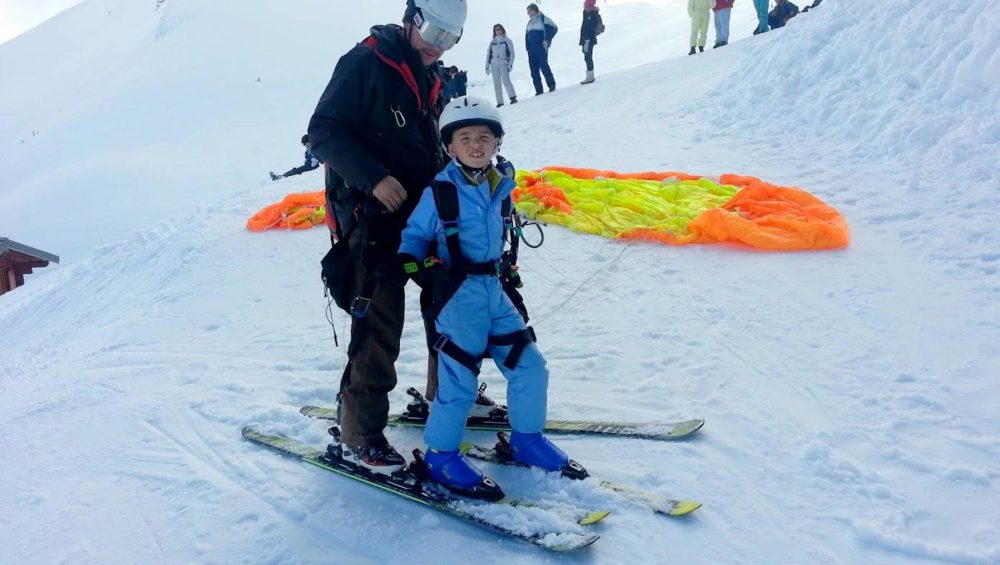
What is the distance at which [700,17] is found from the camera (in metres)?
15.0

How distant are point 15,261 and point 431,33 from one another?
17.3 meters

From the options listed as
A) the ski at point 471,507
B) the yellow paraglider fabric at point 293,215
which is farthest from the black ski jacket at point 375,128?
the yellow paraglider fabric at point 293,215

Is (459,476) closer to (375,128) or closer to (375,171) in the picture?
(375,171)

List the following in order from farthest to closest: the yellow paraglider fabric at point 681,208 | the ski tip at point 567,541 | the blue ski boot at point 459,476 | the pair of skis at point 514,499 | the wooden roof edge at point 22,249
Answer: the wooden roof edge at point 22,249 < the yellow paraglider fabric at point 681,208 < the blue ski boot at point 459,476 < the pair of skis at point 514,499 < the ski tip at point 567,541

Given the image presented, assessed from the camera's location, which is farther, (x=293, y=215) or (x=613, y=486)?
(x=293, y=215)

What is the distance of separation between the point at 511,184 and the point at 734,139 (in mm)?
6158

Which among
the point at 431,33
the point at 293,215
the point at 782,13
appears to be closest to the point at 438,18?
the point at 431,33

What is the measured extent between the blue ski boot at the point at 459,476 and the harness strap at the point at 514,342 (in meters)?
0.46

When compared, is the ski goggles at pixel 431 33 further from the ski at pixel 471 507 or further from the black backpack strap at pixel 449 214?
the ski at pixel 471 507

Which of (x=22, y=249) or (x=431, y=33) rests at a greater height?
(x=22, y=249)

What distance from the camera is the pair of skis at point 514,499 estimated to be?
2646 millimetres

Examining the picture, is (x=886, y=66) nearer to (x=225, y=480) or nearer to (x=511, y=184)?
(x=511, y=184)

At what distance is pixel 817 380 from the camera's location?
3.64 m

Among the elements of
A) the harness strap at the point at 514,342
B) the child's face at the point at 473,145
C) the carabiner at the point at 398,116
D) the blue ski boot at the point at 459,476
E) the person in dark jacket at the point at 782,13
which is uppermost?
the person in dark jacket at the point at 782,13
